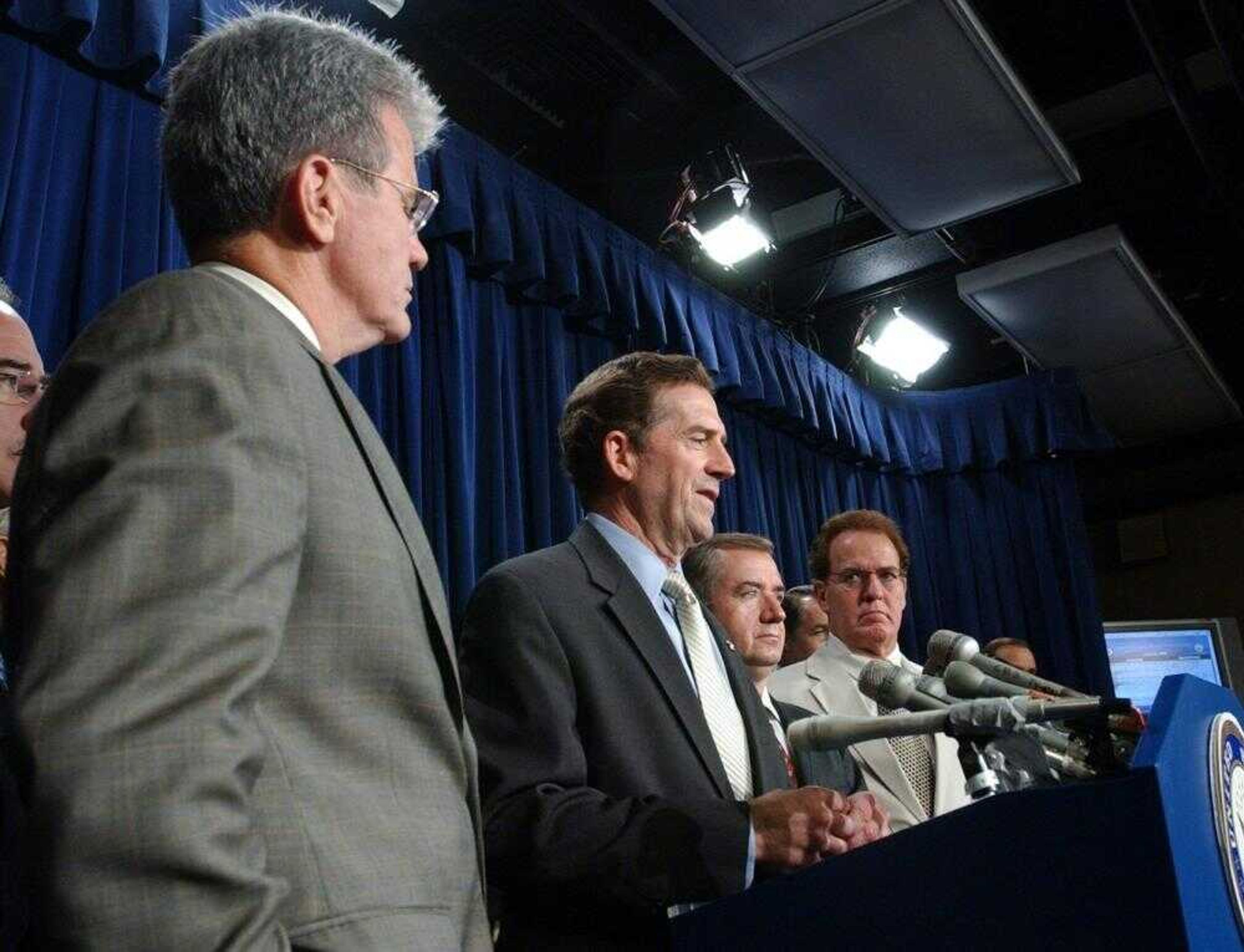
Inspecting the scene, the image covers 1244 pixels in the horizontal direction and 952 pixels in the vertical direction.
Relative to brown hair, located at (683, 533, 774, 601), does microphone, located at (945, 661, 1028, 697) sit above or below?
below

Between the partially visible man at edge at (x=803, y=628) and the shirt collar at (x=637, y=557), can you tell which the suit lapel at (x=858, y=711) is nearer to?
the shirt collar at (x=637, y=557)

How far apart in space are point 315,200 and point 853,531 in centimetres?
242

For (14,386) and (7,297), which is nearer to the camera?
(14,386)

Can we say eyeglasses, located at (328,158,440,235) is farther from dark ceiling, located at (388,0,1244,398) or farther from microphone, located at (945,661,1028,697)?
dark ceiling, located at (388,0,1244,398)

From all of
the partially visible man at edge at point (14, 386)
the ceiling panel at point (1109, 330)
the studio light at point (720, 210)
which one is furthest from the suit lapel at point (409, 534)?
the ceiling panel at point (1109, 330)

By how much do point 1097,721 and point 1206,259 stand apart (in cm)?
533

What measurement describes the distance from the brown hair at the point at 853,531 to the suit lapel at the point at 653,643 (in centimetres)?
154

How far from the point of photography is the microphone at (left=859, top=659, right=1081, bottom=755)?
129 centimetres

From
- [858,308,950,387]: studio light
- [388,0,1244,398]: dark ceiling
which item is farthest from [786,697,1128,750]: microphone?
[858,308,950,387]: studio light

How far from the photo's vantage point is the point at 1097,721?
42.4 inches

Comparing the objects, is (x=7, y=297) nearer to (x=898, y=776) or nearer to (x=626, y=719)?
(x=626, y=719)

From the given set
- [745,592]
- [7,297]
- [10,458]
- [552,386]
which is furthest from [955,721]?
[552,386]

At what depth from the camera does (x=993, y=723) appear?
119 cm

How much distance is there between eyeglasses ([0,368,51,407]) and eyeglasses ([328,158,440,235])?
2.82ft
